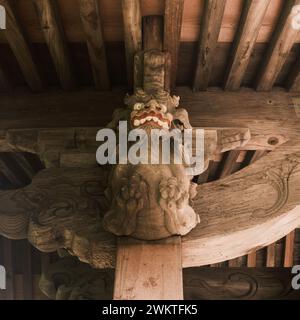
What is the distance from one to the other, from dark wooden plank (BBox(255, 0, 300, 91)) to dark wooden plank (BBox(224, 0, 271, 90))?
0.12 m

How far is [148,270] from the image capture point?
2363 millimetres

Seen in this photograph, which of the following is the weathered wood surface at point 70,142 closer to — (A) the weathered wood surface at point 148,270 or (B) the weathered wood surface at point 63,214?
(B) the weathered wood surface at point 63,214

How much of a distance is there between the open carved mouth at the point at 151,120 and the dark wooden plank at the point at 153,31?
1.59 feet

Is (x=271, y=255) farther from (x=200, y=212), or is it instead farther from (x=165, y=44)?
(x=165, y=44)

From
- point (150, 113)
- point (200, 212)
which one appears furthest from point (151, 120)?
point (200, 212)

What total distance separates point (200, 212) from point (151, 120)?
0.55 metres

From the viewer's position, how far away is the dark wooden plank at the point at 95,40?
267 centimetres

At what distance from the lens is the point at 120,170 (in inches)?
99.7

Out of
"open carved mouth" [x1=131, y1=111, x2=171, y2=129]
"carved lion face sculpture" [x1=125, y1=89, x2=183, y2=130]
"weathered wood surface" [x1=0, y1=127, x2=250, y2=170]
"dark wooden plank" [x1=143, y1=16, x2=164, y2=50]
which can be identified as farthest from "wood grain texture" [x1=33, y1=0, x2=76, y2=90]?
"open carved mouth" [x1=131, y1=111, x2=171, y2=129]

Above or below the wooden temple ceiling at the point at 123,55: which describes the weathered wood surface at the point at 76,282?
below

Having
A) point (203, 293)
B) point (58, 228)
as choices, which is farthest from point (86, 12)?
point (203, 293)

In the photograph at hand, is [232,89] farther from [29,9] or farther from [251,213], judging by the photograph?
[29,9]

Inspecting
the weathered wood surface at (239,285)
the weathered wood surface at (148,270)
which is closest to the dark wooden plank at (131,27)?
the weathered wood surface at (148,270)

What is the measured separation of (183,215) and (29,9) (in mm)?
1428
